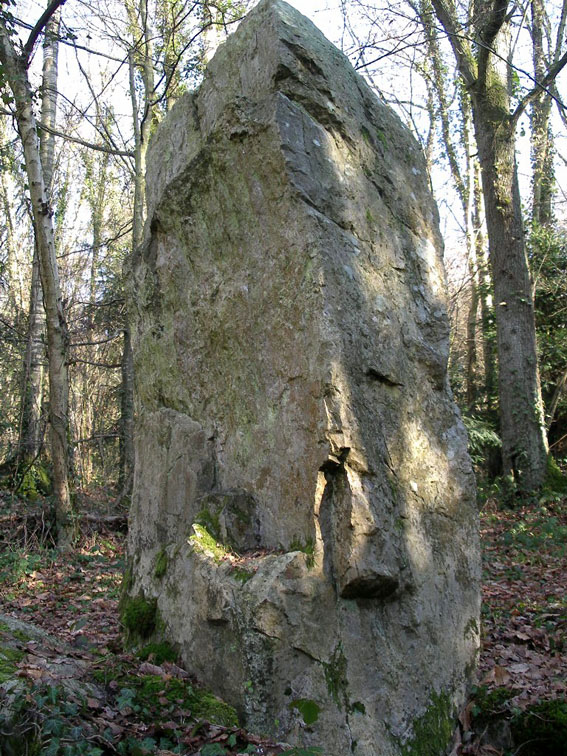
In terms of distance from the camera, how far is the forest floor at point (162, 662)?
9.23ft

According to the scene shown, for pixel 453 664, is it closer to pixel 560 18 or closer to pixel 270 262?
pixel 270 262

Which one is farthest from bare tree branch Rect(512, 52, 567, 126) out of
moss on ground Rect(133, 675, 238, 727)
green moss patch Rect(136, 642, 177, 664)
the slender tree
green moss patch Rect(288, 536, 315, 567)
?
moss on ground Rect(133, 675, 238, 727)

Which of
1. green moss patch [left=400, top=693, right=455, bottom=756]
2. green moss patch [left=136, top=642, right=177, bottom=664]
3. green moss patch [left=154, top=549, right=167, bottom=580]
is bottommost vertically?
green moss patch [left=400, top=693, right=455, bottom=756]

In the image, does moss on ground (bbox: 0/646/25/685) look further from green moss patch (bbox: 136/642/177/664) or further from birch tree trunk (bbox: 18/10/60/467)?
birch tree trunk (bbox: 18/10/60/467)

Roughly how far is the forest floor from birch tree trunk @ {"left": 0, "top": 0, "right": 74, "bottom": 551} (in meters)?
0.50

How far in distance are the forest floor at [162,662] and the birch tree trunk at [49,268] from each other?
0.50 metres

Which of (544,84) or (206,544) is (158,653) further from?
(544,84)

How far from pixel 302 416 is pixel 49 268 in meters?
4.79

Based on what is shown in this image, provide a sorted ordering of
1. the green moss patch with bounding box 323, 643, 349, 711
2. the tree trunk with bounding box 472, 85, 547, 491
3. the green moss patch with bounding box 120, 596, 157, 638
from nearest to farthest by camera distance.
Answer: the green moss patch with bounding box 323, 643, 349, 711
the green moss patch with bounding box 120, 596, 157, 638
the tree trunk with bounding box 472, 85, 547, 491

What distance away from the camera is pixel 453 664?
3.75 meters

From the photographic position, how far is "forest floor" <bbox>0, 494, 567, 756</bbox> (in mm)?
2814

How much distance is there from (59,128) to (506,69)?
9007 millimetres

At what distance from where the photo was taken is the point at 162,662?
12.2 ft

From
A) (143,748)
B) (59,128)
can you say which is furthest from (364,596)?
(59,128)
